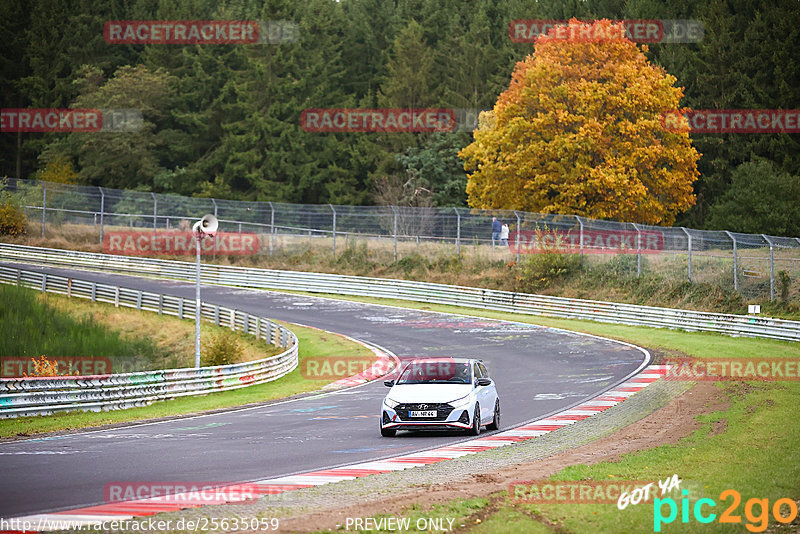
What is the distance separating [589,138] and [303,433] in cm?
3412

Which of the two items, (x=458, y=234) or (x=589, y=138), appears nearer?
(x=589, y=138)

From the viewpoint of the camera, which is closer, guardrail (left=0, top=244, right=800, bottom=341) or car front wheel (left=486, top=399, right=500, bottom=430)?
car front wheel (left=486, top=399, right=500, bottom=430)

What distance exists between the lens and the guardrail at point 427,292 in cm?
3688

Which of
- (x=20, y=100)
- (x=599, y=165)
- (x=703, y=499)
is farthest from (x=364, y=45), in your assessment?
(x=703, y=499)

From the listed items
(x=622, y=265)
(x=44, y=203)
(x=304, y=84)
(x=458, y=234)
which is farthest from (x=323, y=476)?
(x=304, y=84)

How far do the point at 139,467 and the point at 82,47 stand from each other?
265ft

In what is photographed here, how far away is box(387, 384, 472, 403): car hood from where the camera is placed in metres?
17.3

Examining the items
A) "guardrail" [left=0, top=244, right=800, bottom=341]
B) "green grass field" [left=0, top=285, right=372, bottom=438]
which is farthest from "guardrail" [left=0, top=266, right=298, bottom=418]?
"guardrail" [left=0, top=244, right=800, bottom=341]

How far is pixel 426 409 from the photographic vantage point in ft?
56.2

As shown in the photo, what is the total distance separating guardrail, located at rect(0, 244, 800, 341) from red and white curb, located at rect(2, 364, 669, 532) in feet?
55.3

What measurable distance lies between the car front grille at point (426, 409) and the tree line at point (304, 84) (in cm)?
5390

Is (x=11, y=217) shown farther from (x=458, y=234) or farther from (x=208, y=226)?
(x=208, y=226)

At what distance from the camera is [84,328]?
3569 centimetres

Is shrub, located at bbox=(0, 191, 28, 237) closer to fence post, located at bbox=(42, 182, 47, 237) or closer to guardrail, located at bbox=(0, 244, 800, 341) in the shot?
fence post, located at bbox=(42, 182, 47, 237)
